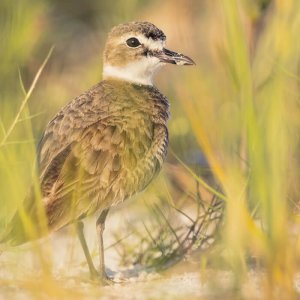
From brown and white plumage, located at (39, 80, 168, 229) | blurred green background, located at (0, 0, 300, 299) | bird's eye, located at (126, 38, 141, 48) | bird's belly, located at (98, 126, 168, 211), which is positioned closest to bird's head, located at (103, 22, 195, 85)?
bird's eye, located at (126, 38, 141, 48)

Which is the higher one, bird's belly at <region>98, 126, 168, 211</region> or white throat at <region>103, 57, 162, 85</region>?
white throat at <region>103, 57, 162, 85</region>

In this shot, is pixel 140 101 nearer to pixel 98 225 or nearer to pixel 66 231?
pixel 98 225

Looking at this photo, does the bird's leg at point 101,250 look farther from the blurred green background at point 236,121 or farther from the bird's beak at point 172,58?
the bird's beak at point 172,58

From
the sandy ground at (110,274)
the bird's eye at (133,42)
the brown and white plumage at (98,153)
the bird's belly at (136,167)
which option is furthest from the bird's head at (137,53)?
the sandy ground at (110,274)

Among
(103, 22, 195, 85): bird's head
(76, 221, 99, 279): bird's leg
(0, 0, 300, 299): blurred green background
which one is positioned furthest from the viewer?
(103, 22, 195, 85): bird's head

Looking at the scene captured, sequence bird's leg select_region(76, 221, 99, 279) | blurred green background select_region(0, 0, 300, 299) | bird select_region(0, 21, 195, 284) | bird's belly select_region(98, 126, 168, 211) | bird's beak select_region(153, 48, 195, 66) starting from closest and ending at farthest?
blurred green background select_region(0, 0, 300, 299)
bird select_region(0, 21, 195, 284)
bird's belly select_region(98, 126, 168, 211)
bird's leg select_region(76, 221, 99, 279)
bird's beak select_region(153, 48, 195, 66)

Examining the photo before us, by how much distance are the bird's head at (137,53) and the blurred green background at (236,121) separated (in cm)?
11

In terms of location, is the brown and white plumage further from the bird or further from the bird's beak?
the bird's beak

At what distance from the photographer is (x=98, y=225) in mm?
4102

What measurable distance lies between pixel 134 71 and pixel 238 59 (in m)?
1.77

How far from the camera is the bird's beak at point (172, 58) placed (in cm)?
438

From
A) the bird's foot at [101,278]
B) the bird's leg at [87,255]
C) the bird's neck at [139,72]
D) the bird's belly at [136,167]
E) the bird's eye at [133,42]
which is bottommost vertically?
the bird's foot at [101,278]

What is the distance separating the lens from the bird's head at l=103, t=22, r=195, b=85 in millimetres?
4504

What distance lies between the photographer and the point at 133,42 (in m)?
4.55
